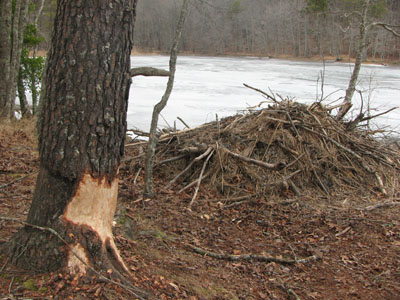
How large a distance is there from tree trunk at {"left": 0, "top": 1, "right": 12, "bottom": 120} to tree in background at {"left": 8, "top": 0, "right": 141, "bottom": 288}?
24.0ft

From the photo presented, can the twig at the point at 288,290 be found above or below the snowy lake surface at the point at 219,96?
below

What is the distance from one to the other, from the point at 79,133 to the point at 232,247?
2502 mm

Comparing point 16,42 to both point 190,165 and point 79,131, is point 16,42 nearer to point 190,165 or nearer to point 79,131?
point 190,165

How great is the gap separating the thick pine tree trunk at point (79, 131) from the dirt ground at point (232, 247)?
0.19 meters

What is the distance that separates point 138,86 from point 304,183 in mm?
15896

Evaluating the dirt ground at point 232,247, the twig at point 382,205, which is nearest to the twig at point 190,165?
the dirt ground at point 232,247

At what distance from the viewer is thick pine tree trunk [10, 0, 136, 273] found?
8.87ft

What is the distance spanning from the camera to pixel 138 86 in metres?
21.1

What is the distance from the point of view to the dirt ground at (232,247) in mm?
3117

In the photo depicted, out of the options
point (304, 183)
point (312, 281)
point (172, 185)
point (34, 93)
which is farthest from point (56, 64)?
Result: point (34, 93)

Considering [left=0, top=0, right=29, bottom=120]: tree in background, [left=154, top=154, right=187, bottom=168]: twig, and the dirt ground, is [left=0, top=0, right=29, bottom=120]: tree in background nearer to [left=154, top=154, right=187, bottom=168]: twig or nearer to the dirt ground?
the dirt ground

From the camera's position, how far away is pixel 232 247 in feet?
15.1

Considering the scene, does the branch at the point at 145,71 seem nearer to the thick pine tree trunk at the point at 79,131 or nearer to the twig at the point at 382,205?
the thick pine tree trunk at the point at 79,131

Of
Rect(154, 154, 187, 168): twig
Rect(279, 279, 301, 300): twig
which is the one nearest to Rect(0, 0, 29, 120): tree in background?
Rect(154, 154, 187, 168): twig
